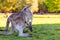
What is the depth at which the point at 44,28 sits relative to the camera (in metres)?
3.87

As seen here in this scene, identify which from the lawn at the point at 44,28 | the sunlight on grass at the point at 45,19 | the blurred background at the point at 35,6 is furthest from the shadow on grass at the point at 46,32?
the blurred background at the point at 35,6

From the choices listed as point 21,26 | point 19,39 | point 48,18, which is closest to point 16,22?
point 21,26

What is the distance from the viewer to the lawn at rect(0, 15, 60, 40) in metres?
3.39

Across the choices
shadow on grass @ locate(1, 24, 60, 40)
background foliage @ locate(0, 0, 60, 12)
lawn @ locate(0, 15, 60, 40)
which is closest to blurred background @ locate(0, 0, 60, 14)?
background foliage @ locate(0, 0, 60, 12)

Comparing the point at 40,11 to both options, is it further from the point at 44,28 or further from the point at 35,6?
the point at 44,28

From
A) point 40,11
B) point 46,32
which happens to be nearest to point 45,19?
point 40,11

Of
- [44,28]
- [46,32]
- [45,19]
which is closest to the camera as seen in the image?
[46,32]

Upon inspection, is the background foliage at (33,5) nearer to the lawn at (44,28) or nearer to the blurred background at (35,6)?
the blurred background at (35,6)

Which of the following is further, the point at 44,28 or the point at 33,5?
the point at 33,5

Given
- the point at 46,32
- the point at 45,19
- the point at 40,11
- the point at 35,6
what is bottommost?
the point at 46,32

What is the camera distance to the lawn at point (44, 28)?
3389mm

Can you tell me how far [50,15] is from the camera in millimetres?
4227

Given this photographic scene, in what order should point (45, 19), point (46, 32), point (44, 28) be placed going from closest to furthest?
point (46, 32) < point (44, 28) < point (45, 19)

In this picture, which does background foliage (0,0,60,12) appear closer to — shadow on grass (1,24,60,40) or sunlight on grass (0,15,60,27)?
sunlight on grass (0,15,60,27)
